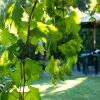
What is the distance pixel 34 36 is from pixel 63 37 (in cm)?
12

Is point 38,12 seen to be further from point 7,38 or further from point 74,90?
point 74,90

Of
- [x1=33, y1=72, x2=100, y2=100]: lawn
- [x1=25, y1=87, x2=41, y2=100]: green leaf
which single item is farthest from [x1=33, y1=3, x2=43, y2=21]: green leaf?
[x1=33, y1=72, x2=100, y2=100]: lawn

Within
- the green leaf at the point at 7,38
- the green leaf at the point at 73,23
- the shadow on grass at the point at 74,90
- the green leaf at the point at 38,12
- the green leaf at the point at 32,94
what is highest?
the green leaf at the point at 38,12

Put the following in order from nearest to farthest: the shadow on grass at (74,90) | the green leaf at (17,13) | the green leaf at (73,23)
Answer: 1. the green leaf at (17,13)
2. the green leaf at (73,23)
3. the shadow on grass at (74,90)

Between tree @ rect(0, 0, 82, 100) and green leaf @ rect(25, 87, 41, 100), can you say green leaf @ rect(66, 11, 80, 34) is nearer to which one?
tree @ rect(0, 0, 82, 100)

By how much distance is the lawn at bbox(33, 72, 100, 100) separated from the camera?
298 inches

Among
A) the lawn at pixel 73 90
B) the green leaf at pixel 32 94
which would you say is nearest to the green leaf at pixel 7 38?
the green leaf at pixel 32 94

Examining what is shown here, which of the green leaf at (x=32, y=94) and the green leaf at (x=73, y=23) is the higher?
the green leaf at (x=73, y=23)

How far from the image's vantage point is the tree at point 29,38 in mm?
620

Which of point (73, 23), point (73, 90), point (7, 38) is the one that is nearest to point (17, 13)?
point (7, 38)

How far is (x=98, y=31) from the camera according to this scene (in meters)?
18.3

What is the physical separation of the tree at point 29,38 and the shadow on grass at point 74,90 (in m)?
6.77

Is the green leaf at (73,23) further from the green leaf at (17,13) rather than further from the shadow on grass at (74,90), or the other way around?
the shadow on grass at (74,90)

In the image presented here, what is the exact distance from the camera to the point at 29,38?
0.65 metres
